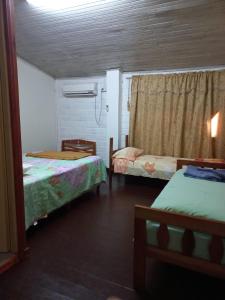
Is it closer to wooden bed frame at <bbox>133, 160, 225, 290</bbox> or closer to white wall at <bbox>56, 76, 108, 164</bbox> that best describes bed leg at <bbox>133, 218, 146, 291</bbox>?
wooden bed frame at <bbox>133, 160, 225, 290</bbox>

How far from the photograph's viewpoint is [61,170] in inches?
108

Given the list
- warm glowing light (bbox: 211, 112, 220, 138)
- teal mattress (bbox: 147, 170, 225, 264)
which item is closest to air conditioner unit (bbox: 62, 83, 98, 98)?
warm glowing light (bbox: 211, 112, 220, 138)

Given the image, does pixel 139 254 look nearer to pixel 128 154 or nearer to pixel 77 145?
pixel 128 154

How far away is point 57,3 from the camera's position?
107 inches

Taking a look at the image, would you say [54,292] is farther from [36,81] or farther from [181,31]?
[36,81]

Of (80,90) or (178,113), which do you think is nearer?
(178,113)

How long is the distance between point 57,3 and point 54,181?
6.94ft

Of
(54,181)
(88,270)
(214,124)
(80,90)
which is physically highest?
(80,90)

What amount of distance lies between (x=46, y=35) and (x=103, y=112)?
6.30 ft

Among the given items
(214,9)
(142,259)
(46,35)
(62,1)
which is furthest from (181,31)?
(142,259)

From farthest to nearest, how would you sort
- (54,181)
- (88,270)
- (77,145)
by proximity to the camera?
(77,145)
(54,181)
(88,270)

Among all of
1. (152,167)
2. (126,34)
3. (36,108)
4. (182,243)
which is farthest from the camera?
(36,108)

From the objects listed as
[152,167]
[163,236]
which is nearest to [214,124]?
[152,167]

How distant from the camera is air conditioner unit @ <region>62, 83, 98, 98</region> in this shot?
4.84 m
